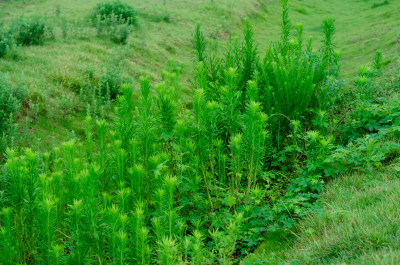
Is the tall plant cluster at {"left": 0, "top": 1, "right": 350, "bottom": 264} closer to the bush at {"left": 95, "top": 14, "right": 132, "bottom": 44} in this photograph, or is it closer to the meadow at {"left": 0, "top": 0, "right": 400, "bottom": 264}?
the meadow at {"left": 0, "top": 0, "right": 400, "bottom": 264}

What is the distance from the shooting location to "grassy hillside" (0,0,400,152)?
255 inches

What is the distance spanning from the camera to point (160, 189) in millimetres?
2721

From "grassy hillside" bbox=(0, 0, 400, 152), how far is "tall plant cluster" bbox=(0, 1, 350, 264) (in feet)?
5.11

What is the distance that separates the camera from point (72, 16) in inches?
509

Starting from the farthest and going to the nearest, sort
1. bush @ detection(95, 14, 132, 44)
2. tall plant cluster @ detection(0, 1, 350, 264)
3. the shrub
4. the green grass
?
1. bush @ detection(95, 14, 132, 44)
2. the shrub
3. tall plant cluster @ detection(0, 1, 350, 264)
4. the green grass

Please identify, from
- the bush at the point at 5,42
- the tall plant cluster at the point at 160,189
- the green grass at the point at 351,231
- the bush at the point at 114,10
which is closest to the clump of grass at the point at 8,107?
the tall plant cluster at the point at 160,189

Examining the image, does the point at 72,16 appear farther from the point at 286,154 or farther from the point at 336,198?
the point at 336,198

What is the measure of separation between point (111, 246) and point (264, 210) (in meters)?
1.54

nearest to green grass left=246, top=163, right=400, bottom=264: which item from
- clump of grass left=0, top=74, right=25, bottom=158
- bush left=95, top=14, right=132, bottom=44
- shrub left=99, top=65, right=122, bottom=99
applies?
clump of grass left=0, top=74, right=25, bottom=158

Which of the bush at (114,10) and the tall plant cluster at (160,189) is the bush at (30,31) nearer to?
the bush at (114,10)

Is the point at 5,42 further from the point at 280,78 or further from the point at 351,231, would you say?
the point at 351,231

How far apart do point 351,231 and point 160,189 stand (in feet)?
4.75

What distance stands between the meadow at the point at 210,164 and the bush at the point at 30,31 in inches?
47.9

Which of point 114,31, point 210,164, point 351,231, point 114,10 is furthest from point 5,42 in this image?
point 351,231
